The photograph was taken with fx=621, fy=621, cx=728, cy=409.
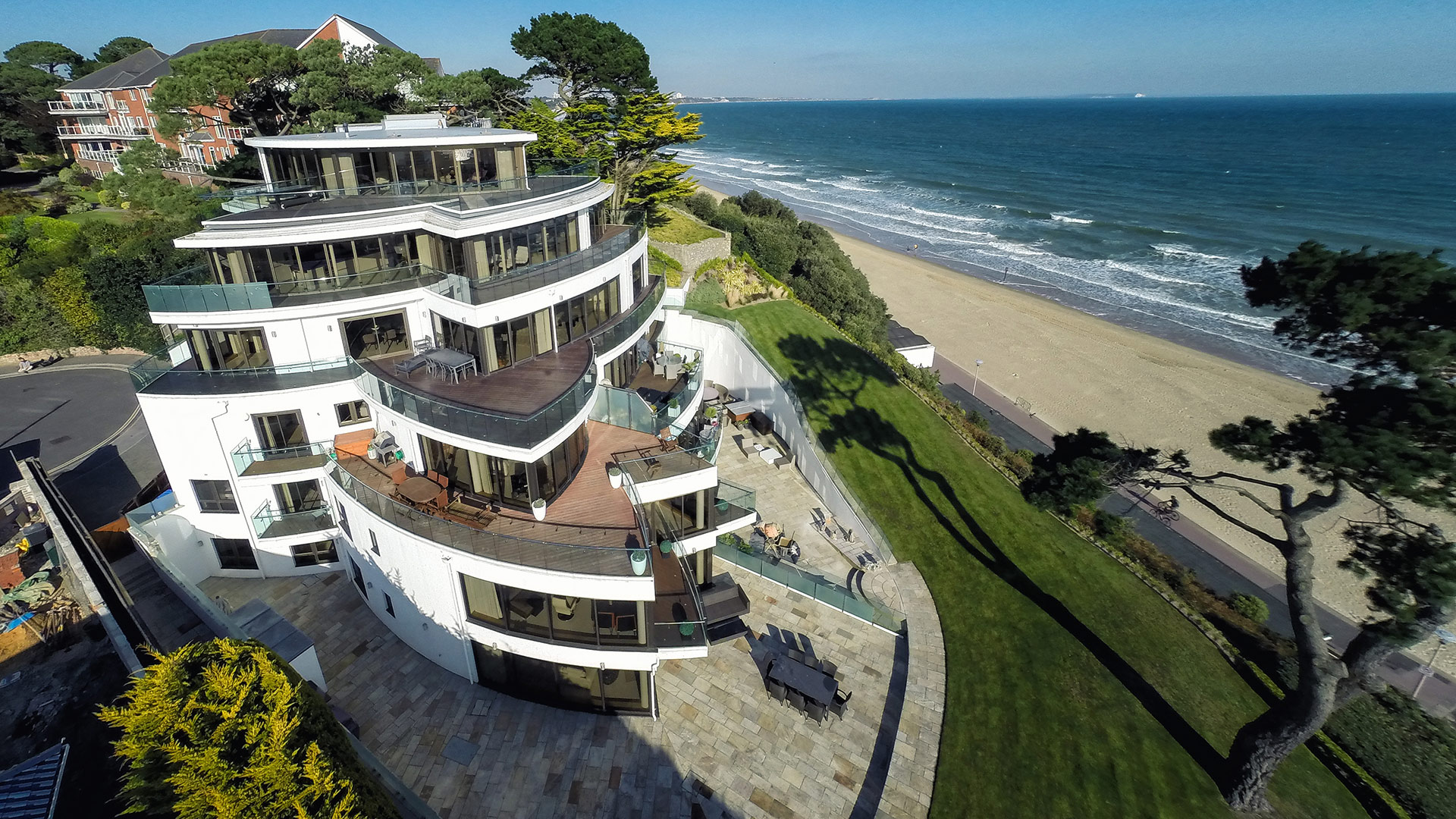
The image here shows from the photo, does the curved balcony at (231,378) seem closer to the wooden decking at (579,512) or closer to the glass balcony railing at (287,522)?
the wooden decking at (579,512)

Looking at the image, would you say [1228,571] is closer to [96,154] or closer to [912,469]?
[912,469]

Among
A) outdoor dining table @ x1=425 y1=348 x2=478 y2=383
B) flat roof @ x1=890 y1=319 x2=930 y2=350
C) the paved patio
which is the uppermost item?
outdoor dining table @ x1=425 y1=348 x2=478 y2=383

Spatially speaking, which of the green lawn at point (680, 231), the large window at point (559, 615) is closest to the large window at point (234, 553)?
the large window at point (559, 615)

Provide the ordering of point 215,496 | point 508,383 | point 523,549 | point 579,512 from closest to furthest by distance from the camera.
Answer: point 523,549 < point 579,512 < point 508,383 < point 215,496

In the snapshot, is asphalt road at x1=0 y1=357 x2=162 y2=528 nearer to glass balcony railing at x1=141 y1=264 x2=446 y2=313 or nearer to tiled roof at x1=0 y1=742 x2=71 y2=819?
glass balcony railing at x1=141 y1=264 x2=446 y2=313

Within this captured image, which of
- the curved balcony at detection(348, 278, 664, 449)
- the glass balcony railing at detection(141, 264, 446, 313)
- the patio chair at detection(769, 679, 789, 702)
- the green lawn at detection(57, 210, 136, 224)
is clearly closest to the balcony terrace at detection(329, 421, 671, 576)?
the curved balcony at detection(348, 278, 664, 449)

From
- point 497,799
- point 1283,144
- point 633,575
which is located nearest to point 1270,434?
point 633,575

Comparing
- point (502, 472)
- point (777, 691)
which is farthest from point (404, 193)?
point (777, 691)
